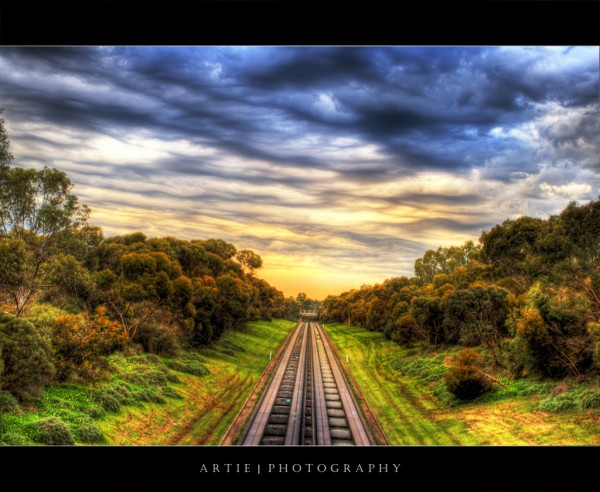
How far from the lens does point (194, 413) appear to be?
17.9 metres

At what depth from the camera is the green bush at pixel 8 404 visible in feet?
39.3

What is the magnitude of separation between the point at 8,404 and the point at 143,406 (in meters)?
5.98

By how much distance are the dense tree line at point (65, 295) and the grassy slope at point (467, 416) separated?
47.4 feet

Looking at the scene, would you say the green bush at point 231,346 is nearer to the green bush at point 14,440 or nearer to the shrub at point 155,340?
the shrub at point 155,340

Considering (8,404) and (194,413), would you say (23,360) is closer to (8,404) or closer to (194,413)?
(8,404)

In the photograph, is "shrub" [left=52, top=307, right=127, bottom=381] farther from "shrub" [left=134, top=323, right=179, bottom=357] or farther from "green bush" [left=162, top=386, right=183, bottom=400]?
"shrub" [left=134, top=323, right=179, bottom=357]

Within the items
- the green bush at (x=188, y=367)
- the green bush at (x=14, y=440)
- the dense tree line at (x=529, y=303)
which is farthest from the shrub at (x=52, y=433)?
the dense tree line at (x=529, y=303)

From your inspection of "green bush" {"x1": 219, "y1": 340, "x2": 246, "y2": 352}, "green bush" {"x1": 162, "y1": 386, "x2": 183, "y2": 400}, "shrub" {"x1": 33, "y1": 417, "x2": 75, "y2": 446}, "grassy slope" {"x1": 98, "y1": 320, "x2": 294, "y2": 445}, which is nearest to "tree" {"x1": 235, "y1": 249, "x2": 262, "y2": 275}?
"green bush" {"x1": 219, "y1": 340, "x2": 246, "y2": 352}

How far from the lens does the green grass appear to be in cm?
1269

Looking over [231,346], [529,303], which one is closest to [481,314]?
[529,303]
